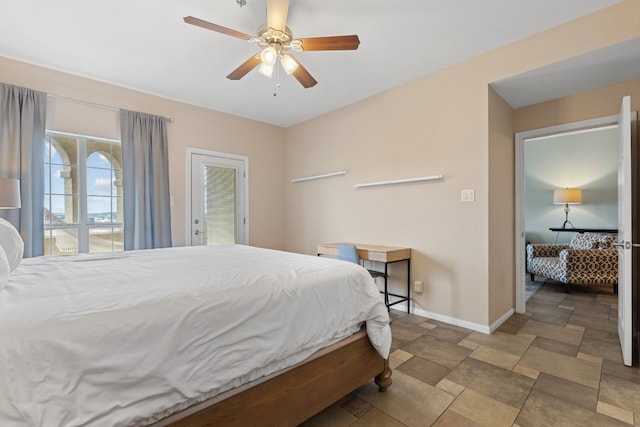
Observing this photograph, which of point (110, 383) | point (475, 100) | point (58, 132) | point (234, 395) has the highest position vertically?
point (475, 100)

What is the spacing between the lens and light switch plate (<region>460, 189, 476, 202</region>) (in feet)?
9.61

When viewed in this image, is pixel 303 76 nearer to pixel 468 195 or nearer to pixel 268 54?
pixel 268 54

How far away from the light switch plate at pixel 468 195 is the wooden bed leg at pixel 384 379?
184cm

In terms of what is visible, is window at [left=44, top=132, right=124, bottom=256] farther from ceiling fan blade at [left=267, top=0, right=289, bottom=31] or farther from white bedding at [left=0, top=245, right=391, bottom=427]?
ceiling fan blade at [left=267, top=0, right=289, bottom=31]

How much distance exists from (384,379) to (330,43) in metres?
2.28

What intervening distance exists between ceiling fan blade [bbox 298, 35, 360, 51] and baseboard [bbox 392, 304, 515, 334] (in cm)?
273

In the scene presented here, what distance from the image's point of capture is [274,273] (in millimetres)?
1583

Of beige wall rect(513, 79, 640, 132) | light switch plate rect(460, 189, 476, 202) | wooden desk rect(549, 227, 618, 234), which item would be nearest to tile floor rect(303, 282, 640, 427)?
light switch plate rect(460, 189, 476, 202)

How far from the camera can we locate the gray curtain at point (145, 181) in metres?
Result: 3.45

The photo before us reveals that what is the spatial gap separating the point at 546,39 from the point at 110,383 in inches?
141

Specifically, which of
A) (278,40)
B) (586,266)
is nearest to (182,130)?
(278,40)

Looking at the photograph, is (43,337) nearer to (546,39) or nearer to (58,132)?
(58,132)

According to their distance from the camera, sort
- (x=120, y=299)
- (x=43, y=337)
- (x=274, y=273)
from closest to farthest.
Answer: (x=43, y=337)
(x=120, y=299)
(x=274, y=273)

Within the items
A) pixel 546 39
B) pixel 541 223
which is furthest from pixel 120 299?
pixel 541 223
